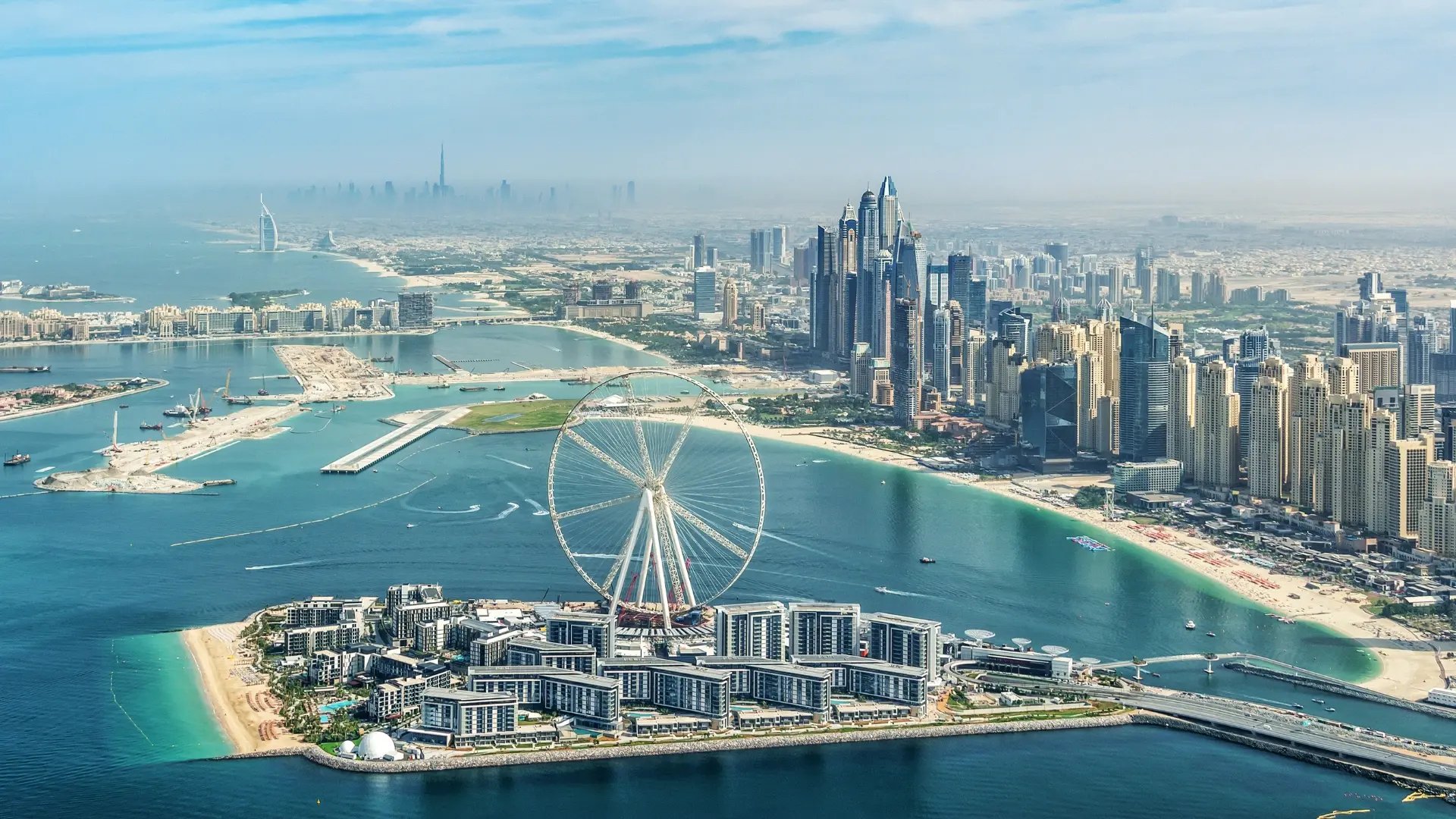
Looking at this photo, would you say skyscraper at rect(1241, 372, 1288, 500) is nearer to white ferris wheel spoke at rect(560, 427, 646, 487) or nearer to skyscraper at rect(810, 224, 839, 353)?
white ferris wheel spoke at rect(560, 427, 646, 487)

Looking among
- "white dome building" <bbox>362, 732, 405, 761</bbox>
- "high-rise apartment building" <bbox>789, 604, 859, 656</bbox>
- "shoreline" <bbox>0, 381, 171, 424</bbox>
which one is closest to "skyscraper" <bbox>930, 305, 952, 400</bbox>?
"shoreline" <bbox>0, 381, 171, 424</bbox>

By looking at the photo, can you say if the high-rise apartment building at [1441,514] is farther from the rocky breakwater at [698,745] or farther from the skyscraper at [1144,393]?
the rocky breakwater at [698,745]

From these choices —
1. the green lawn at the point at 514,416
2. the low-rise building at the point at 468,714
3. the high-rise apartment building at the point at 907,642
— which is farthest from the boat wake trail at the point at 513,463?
the low-rise building at the point at 468,714

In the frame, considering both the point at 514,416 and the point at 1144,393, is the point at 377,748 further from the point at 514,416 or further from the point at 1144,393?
the point at 514,416

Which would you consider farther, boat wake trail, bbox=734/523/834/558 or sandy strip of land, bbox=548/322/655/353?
sandy strip of land, bbox=548/322/655/353

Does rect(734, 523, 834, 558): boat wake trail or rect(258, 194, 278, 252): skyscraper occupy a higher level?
rect(258, 194, 278, 252): skyscraper

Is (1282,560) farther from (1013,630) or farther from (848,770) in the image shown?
(848,770)
